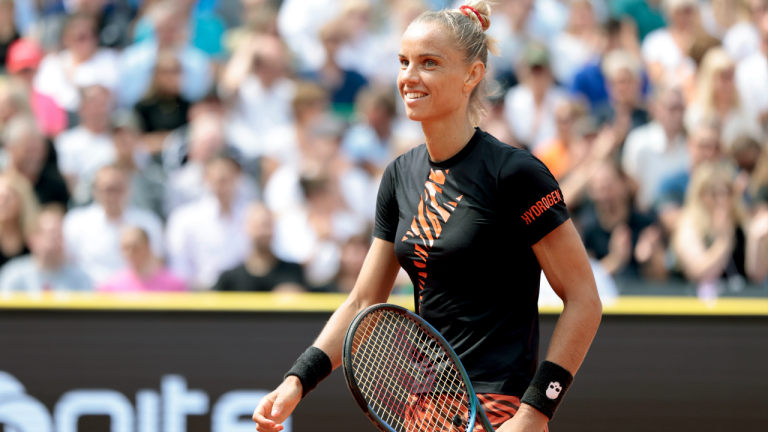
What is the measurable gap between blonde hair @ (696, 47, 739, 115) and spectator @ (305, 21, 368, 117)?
258cm

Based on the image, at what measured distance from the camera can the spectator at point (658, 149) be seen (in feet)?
19.7

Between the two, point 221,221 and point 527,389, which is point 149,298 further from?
point 527,389

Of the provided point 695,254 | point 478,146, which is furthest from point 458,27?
point 695,254

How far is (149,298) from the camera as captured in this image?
14.8ft

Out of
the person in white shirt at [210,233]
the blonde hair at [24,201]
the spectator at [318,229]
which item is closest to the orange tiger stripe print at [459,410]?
the spectator at [318,229]

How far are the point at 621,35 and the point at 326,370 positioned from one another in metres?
5.32

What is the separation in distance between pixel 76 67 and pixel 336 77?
2.05 m

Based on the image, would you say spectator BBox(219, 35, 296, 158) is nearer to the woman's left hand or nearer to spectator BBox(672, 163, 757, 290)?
spectator BBox(672, 163, 757, 290)

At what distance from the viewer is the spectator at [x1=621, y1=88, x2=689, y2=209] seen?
236 inches

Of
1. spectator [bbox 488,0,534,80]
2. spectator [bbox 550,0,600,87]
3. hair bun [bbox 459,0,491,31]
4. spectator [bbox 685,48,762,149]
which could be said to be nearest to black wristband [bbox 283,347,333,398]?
hair bun [bbox 459,0,491,31]

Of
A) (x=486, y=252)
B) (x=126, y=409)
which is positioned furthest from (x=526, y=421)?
(x=126, y=409)

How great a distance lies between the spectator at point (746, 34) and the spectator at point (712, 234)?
1.64 m

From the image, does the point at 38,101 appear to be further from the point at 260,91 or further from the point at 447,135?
the point at 447,135

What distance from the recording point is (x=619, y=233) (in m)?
5.54
